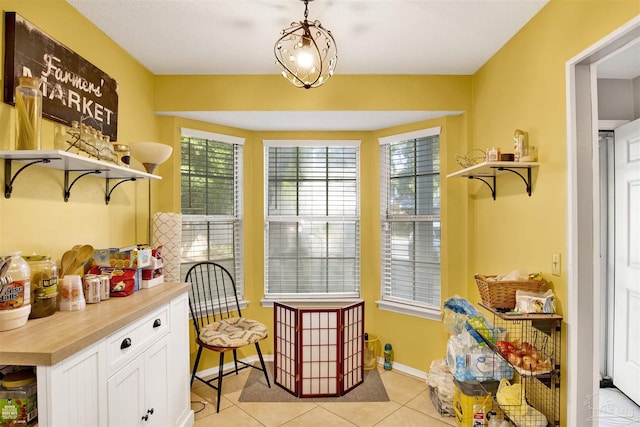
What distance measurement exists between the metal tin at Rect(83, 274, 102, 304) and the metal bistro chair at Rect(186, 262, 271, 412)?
94 centimetres

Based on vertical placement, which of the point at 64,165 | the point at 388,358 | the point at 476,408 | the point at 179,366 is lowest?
the point at 388,358

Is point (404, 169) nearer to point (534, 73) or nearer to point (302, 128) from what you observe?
point (302, 128)

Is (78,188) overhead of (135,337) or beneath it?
overhead

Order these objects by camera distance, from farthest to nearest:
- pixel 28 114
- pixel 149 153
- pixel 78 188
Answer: pixel 149 153 → pixel 78 188 → pixel 28 114

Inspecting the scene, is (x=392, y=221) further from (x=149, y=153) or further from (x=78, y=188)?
(x=78, y=188)

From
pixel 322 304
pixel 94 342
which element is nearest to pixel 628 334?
pixel 322 304

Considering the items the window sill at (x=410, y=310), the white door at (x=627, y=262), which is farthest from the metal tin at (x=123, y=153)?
the white door at (x=627, y=262)

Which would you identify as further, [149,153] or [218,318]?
[218,318]

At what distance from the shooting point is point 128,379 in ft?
5.34

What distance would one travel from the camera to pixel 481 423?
2.15 m

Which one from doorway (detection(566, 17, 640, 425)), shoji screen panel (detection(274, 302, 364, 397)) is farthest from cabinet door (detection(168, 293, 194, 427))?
doorway (detection(566, 17, 640, 425))

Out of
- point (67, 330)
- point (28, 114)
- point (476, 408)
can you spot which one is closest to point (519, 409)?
point (476, 408)

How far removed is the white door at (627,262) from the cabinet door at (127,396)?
313 centimetres

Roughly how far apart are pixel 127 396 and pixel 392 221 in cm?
246
